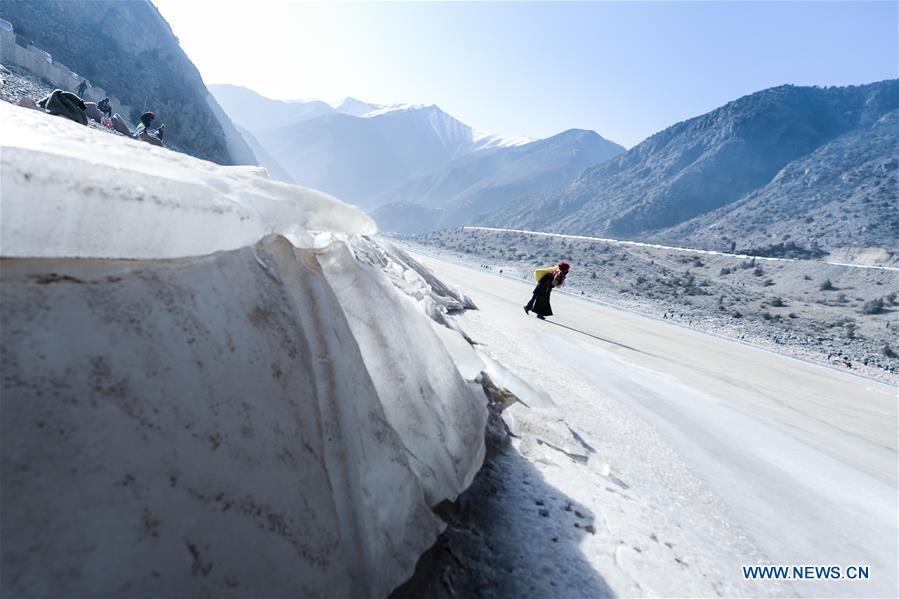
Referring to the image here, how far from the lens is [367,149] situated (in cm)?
11431

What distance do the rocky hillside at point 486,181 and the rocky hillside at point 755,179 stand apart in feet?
55.3

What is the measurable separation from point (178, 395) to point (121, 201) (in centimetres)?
41

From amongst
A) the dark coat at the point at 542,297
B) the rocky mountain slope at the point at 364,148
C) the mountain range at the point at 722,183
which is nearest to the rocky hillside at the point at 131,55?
the dark coat at the point at 542,297

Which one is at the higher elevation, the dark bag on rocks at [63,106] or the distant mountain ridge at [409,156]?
the distant mountain ridge at [409,156]

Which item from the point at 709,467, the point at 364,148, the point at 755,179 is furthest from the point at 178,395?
the point at 364,148

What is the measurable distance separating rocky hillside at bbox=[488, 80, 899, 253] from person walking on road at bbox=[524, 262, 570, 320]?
85.0ft

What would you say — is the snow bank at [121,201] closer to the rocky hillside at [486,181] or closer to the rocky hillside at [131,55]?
the rocky hillside at [131,55]

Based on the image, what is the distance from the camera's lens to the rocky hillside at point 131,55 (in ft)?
90.4

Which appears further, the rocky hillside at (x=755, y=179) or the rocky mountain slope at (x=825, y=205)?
the rocky hillside at (x=755, y=179)

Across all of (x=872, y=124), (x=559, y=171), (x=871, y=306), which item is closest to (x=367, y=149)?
(x=559, y=171)

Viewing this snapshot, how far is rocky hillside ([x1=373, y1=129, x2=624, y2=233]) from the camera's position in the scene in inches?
2874

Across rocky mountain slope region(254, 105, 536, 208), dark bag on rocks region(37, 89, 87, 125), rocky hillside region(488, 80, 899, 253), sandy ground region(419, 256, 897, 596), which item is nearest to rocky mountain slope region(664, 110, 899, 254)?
rocky hillside region(488, 80, 899, 253)

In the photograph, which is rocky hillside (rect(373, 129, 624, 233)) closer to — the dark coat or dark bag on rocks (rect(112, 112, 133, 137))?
dark bag on rocks (rect(112, 112, 133, 137))

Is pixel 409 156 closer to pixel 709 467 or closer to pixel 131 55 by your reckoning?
pixel 131 55
